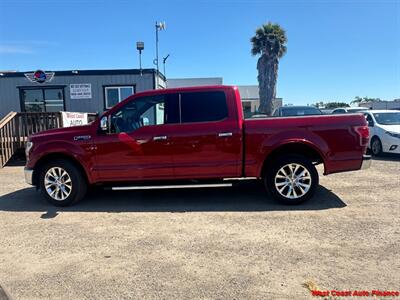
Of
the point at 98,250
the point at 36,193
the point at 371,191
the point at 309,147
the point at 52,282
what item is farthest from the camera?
the point at 36,193

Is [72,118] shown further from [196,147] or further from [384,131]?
[384,131]

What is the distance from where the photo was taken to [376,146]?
38.2 ft

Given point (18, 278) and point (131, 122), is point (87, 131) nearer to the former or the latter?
point (131, 122)

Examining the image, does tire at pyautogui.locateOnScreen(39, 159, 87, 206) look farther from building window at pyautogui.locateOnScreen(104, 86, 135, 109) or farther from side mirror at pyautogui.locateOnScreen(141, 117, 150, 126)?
building window at pyautogui.locateOnScreen(104, 86, 135, 109)

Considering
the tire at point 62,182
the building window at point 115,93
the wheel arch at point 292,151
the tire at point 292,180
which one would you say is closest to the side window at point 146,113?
the tire at point 62,182

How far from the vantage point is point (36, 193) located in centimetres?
736

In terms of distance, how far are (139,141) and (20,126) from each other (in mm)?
8399

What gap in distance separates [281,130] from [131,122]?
261 cm

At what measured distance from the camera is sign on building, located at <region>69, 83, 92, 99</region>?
53.7 ft

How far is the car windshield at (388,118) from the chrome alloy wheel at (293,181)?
25.4 ft

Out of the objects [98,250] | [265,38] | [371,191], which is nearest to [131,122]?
[98,250]

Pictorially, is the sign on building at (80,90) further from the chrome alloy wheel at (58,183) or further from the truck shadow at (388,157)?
the truck shadow at (388,157)

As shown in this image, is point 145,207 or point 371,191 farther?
point 371,191

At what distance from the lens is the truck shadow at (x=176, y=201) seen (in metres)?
5.88
